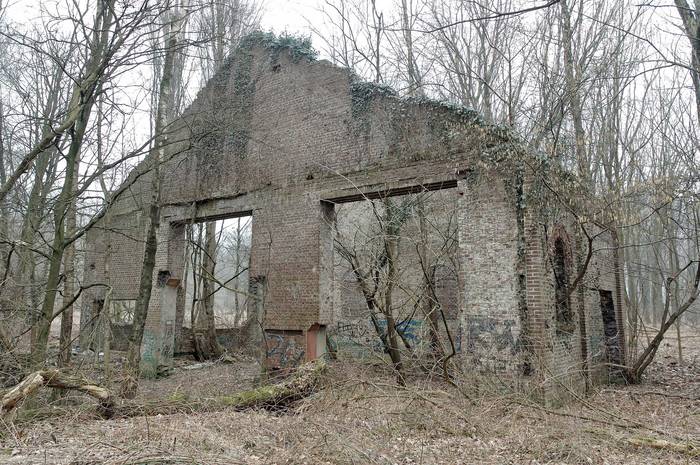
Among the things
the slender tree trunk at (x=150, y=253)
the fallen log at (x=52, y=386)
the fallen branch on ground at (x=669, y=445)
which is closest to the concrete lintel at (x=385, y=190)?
the slender tree trunk at (x=150, y=253)

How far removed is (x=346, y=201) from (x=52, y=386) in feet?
21.7

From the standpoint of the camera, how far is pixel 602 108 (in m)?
16.7

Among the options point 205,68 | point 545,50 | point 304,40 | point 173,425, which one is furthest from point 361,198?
point 205,68

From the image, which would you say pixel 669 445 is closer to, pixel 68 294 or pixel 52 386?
pixel 52 386

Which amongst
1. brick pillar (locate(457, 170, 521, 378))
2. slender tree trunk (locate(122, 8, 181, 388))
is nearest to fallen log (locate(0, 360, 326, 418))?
slender tree trunk (locate(122, 8, 181, 388))

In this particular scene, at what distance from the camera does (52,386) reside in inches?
249

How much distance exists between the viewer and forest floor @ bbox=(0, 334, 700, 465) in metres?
4.96

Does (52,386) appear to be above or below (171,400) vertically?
above

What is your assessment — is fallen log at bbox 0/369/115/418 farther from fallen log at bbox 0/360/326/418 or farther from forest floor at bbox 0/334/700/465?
forest floor at bbox 0/334/700/465

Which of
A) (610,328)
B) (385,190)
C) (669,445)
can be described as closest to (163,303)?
(385,190)

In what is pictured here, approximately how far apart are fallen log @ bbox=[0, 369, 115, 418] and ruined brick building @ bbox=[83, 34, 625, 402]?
3312 millimetres

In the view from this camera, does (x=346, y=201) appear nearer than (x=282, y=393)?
No

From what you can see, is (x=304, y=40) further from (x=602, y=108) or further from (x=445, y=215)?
(x=602, y=108)

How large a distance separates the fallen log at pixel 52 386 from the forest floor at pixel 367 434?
0.19 metres
